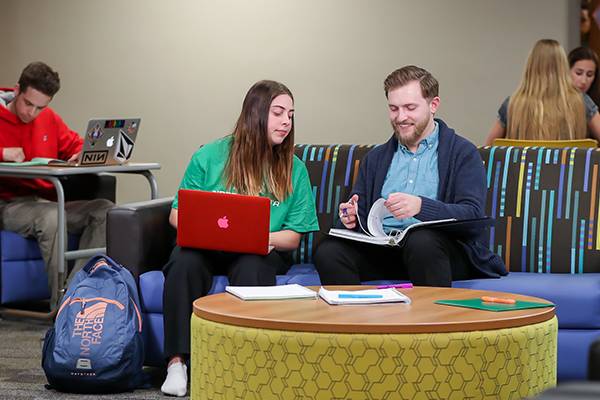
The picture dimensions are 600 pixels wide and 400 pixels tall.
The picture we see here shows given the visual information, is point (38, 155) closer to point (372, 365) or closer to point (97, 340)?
point (97, 340)

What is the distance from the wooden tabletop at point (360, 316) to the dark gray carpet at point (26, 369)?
2.92 feet

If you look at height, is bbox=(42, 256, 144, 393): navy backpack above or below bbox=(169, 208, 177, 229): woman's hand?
below

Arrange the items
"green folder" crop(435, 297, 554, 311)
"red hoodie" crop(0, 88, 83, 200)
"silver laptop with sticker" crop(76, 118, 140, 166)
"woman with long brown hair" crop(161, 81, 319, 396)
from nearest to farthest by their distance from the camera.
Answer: "green folder" crop(435, 297, 554, 311) → "woman with long brown hair" crop(161, 81, 319, 396) → "silver laptop with sticker" crop(76, 118, 140, 166) → "red hoodie" crop(0, 88, 83, 200)

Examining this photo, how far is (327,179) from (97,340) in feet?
4.01

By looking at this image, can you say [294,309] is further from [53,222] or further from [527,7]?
[527,7]

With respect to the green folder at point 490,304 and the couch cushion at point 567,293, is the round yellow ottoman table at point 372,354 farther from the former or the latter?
the couch cushion at point 567,293

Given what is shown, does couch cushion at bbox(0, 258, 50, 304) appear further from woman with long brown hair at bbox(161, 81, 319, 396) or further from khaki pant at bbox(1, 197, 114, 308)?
woman with long brown hair at bbox(161, 81, 319, 396)

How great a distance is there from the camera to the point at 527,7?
5742 mm

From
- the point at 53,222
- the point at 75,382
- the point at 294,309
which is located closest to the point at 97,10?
the point at 53,222

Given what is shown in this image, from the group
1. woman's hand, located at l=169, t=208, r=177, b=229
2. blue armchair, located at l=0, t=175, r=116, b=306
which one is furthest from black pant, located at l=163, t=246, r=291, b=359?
blue armchair, located at l=0, t=175, r=116, b=306

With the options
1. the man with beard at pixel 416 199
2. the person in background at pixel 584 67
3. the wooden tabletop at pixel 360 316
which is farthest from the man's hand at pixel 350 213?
the person in background at pixel 584 67

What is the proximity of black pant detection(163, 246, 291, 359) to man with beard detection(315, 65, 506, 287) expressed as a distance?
21 cm

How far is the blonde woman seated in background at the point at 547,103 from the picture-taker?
14.7ft

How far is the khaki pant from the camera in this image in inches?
187
